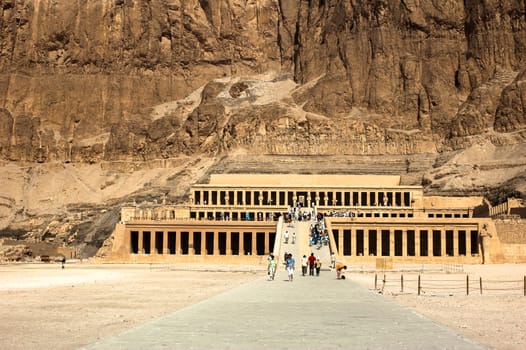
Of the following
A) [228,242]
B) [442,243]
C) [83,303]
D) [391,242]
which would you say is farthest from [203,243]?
[83,303]

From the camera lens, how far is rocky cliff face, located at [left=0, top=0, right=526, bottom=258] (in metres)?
157

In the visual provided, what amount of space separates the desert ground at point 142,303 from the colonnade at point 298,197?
187 ft

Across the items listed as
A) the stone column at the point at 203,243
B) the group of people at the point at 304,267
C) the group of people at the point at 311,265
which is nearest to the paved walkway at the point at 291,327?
the group of people at the point at 304,267

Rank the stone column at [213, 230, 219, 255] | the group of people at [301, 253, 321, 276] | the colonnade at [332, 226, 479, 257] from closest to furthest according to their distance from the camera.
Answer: the group of people at [301, 253, 321, 276], the colonnade at [332, 226, 479, 257], the stone column at [213, 230, 219, 255]

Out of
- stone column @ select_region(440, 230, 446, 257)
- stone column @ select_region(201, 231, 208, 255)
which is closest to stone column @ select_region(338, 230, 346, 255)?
stone column @ select_region(440, 230, 446, 257)

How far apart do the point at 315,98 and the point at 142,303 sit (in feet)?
455

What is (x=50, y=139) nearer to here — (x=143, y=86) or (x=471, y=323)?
(x=143, y=86)

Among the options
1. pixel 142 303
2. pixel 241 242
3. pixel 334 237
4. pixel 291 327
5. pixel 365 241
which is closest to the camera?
pixel 291 327

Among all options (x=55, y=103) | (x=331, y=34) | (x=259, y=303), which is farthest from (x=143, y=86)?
(x=259, y=303)

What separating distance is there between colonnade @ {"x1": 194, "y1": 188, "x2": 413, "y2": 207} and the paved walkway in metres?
81.6

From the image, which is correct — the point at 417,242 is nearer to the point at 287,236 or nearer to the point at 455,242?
the point at 455,242

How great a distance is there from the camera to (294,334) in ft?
71.7

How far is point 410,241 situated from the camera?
88625mm

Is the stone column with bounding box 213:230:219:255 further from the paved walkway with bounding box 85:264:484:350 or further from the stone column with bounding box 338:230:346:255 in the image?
the paved walkway with bounding box 85:264:484:350
